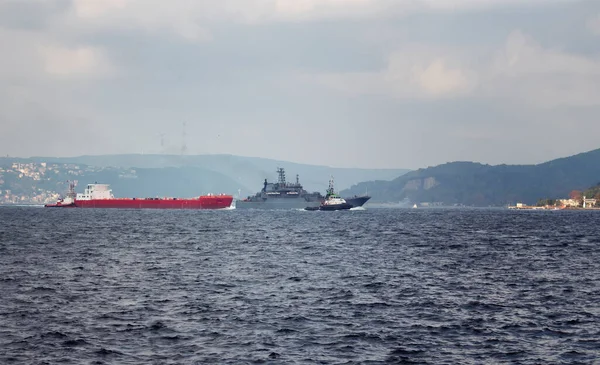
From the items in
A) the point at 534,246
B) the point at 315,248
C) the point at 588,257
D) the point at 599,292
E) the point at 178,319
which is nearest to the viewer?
the point at 178,319

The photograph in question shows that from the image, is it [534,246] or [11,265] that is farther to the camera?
[534,246]

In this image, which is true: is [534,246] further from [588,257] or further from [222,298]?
[222,298]

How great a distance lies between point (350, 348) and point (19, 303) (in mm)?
23549

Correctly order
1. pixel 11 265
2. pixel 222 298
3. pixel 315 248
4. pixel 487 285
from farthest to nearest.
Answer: pixel 315 248 < pixel 11 265 < pixel 487 285 < pixel 222 298

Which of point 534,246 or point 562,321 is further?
point 534,246

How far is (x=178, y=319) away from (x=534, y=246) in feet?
236

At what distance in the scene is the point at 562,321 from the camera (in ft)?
138

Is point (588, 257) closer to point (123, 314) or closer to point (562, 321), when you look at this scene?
point (562, 321)

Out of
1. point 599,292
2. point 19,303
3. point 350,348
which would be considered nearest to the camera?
point 350,348

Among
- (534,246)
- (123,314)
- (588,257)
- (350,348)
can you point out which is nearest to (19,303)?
(123,314)

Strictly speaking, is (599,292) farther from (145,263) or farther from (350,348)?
(145,263)

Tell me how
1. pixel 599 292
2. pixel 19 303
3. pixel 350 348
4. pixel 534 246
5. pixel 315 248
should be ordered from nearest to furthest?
pixel 350 348 < pixel 19 303 < pixel 599 292 < pixel 315 248 < pixel 534 246

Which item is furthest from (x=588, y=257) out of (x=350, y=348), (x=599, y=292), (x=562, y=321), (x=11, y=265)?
(x=11, y=265)

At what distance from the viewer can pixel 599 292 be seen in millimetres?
53594
